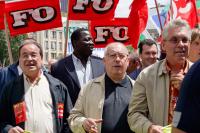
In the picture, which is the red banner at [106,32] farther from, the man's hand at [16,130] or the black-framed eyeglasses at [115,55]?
the man's hand at [16,130]

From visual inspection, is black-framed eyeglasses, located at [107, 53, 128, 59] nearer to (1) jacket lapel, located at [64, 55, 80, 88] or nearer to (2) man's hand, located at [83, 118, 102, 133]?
(2) man's hand, located at [83, 118, 102, 133]

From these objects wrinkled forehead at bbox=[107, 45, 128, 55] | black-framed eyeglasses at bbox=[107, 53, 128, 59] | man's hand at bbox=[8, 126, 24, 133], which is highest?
wrinkled forehead at bbox=[107, 45, 128, 55]

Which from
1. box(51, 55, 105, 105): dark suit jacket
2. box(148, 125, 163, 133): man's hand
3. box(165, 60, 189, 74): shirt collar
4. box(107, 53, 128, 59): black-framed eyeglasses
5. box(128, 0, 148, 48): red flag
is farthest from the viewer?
box(128, 0, 148, 48): red flag

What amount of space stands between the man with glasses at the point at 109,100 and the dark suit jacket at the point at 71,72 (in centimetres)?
97

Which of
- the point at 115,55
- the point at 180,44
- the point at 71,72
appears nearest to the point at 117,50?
the point at 115,55

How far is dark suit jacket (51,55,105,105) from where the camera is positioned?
15.8 ft

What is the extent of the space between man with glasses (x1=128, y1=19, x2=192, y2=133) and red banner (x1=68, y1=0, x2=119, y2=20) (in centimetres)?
372

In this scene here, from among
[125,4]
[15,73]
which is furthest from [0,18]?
[125,4]

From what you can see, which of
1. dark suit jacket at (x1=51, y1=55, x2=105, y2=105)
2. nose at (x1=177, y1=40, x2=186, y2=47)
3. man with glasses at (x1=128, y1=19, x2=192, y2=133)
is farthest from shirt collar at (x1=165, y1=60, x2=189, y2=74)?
dark suit jacket at (x1=51, y1=55, x2=105, y2=105)

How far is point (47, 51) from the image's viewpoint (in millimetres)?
86188

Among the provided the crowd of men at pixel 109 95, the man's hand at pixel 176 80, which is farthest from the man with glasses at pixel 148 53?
the man's hand at pixel 176 80

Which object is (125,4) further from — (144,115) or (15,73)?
(144,115)

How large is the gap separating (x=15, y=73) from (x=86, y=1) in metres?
2.44

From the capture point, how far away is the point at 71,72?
4910mm
